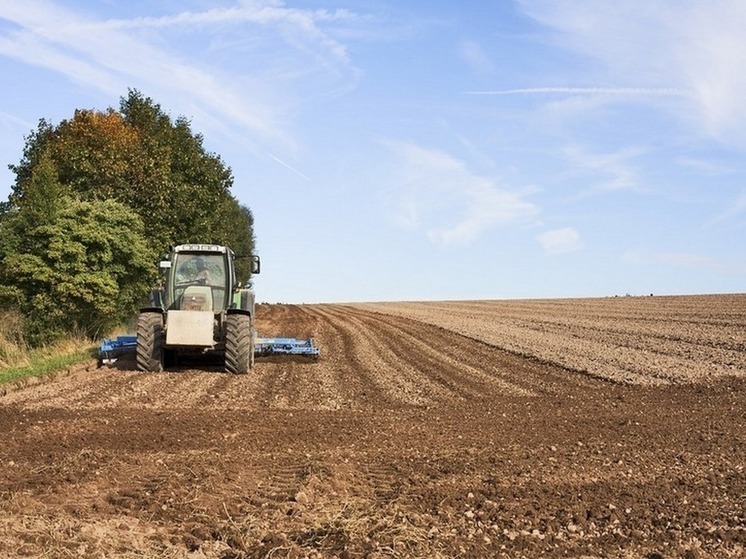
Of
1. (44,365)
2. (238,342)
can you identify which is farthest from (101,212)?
(238,342)

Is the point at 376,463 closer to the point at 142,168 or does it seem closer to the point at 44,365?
the point at 44,365

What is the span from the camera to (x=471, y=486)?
7109mm

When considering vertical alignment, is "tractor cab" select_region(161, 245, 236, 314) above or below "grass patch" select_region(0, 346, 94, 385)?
above

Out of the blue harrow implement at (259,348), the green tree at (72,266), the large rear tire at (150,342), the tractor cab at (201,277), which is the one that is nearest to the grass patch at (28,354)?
the green tree at (72,266)

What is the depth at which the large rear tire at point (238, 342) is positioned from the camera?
1588 centimetres

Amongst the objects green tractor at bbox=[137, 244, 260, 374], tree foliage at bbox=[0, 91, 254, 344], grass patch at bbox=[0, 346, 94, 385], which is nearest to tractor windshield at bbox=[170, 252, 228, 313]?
green tractor at bbox=[137, 244, 260, 374]

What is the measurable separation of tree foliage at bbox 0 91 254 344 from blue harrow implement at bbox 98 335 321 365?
184 inches

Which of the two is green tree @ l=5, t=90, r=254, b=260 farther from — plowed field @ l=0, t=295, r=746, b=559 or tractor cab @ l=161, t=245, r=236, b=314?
plowed field @ l=0, t=295, r=746, b=559

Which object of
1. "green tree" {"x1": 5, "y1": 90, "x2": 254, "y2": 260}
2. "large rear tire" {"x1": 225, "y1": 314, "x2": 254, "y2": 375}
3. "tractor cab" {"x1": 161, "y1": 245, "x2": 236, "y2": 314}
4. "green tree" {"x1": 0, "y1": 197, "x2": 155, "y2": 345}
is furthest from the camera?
"green tree" {"x1": 5, "y1": 90, "x2": 254, "y2": 260}

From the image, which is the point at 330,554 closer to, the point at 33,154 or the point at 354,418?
the point at 354,418

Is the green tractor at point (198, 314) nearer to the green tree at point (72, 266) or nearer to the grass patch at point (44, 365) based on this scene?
the grass patch at point (44, 365)

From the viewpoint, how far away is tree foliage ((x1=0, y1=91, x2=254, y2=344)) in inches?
893

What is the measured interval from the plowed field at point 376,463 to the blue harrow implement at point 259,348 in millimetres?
1230

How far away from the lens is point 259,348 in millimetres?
18719
